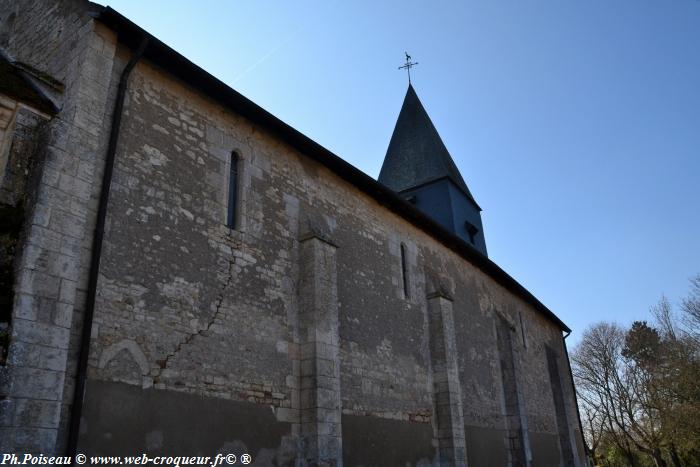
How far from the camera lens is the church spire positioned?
21.0 m

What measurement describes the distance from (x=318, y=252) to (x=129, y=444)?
4200mm

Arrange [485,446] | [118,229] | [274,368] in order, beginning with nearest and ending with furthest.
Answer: [118,229]
[274,368]
[485,446]

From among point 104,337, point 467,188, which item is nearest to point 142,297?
point 104,337

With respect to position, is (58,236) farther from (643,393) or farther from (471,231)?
(643,393)

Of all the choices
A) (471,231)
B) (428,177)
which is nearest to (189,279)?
(428,177)

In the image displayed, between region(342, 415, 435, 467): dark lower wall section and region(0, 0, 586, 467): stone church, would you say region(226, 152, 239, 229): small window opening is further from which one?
region(342, 415, 435, 467): dark lower wall section

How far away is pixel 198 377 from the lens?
701 centimetres

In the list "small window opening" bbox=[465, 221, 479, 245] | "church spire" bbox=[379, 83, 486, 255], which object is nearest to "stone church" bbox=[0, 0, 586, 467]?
"church spire" bbox=[379, 83, 486, 255]

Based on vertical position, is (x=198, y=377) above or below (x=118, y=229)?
below

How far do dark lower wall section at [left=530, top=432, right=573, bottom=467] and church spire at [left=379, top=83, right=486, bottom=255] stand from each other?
7.01 meters

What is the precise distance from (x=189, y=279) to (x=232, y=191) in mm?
1800

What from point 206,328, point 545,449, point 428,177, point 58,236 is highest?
point 428,177

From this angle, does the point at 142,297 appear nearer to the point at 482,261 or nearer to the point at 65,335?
the point at 65,335

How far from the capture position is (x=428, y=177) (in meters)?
21.6
